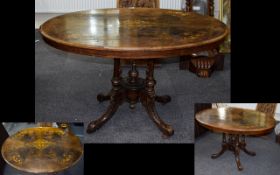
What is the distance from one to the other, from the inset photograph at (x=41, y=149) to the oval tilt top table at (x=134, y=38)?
70cm

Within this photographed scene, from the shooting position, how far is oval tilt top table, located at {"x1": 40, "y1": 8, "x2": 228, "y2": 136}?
112 inches

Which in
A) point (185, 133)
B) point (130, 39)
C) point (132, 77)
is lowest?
point (185, 133)

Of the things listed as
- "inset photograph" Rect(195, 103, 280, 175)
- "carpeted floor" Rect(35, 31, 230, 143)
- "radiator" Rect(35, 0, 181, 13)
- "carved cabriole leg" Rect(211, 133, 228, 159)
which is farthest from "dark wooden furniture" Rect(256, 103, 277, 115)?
"radiator" Rect(35, 0, 181, 13)

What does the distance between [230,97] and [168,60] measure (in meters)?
1.18

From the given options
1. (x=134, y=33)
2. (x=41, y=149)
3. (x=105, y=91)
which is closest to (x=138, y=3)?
(x=105, y=91)

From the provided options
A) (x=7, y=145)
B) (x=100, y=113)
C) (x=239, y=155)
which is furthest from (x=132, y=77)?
(x=7, y=145)

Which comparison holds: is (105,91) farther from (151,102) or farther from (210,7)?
(210,7)

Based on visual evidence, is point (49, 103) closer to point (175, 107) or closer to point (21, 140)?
point (175, 107)

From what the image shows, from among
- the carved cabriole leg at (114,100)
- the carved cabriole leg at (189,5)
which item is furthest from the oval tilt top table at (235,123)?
the carved cabriole leg at (189,5)

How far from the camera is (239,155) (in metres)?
2.68

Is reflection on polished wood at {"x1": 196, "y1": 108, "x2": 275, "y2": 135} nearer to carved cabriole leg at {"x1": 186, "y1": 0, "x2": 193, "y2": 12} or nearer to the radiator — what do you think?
carved cabriole leg at {"x1": 186, "y1": 0, "x2": 193, "y2": 12}

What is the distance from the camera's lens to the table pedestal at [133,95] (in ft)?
11.4

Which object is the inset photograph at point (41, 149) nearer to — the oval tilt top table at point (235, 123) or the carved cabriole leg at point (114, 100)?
the oval tilt top table at point (235, 123)

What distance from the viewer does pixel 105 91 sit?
4285mm
